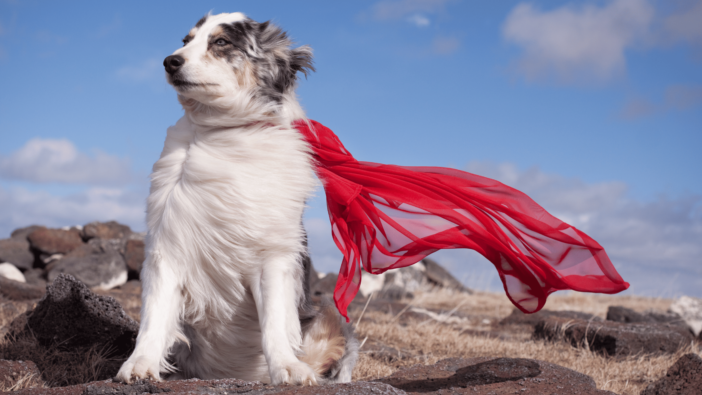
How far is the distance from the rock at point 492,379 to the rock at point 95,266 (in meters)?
8.21

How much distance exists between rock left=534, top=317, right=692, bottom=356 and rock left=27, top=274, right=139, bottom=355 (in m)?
4.59

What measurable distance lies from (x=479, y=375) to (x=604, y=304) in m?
10.5

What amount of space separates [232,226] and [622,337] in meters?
4.62

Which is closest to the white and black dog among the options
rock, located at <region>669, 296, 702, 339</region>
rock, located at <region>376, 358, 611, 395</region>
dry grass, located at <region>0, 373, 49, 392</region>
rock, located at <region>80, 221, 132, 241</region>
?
rock, located at <region>376, 358, 611, 395</region>

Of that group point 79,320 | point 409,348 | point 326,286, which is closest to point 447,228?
point 409,348

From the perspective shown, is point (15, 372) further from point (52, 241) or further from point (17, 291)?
point (52, 241)

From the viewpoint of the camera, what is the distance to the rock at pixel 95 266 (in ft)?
33.4

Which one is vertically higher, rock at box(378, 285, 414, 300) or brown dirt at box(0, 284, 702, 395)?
rock at box(378, 285, 414, 300)

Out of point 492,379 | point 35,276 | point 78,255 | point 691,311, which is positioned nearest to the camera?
point 492,379

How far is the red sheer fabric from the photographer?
3.37 meters

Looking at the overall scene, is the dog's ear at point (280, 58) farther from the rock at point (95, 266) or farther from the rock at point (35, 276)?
the rock at point (35, 276)

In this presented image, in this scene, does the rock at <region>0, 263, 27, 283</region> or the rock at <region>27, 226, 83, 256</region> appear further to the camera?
the rock at <region>27, 226, 83, 256</region>

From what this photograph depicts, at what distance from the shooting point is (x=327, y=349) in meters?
3.24

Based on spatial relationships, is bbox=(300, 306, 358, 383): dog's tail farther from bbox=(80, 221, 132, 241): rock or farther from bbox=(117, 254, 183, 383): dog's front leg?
bbox=(80, 221, 132, 241): rock
